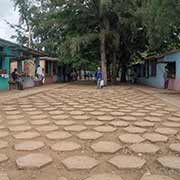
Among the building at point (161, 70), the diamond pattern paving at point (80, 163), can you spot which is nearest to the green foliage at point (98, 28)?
the building at point (161, 70)

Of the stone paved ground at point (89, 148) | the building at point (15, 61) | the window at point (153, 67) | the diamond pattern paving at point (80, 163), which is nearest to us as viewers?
the stone paved ground at point (89, 148)

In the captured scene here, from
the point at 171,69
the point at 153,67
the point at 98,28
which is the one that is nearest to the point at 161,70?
the point at 171,69

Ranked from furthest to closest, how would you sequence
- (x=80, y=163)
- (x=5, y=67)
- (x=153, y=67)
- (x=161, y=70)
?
(x=153, y=67), (x=161, y=70), (x=5, y=67), (x=80, y=163)

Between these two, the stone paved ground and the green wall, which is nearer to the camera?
the stone paved ground

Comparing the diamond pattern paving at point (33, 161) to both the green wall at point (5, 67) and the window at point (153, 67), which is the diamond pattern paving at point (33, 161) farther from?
the window at point (153, 67)

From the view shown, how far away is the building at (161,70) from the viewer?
64.5 ft

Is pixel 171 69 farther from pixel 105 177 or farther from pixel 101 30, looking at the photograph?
pixel 105 177

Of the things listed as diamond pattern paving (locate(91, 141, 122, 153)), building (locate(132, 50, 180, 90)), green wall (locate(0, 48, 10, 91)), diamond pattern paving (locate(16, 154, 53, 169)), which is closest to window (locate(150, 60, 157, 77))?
building (locate(132, 50, 180, 90))

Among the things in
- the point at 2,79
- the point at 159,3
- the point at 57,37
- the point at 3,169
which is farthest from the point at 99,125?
the point at 57,37

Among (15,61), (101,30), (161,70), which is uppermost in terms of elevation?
(101,30)

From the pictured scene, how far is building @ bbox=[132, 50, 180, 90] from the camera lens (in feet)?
64.5

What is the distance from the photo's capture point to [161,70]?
2322 centimetres

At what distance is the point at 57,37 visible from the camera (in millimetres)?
28375

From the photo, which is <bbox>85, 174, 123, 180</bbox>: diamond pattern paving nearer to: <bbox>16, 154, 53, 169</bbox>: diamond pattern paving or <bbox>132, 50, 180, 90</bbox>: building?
<bbox>16, 154, 53, 169</bbox>: diamond pattern paving
